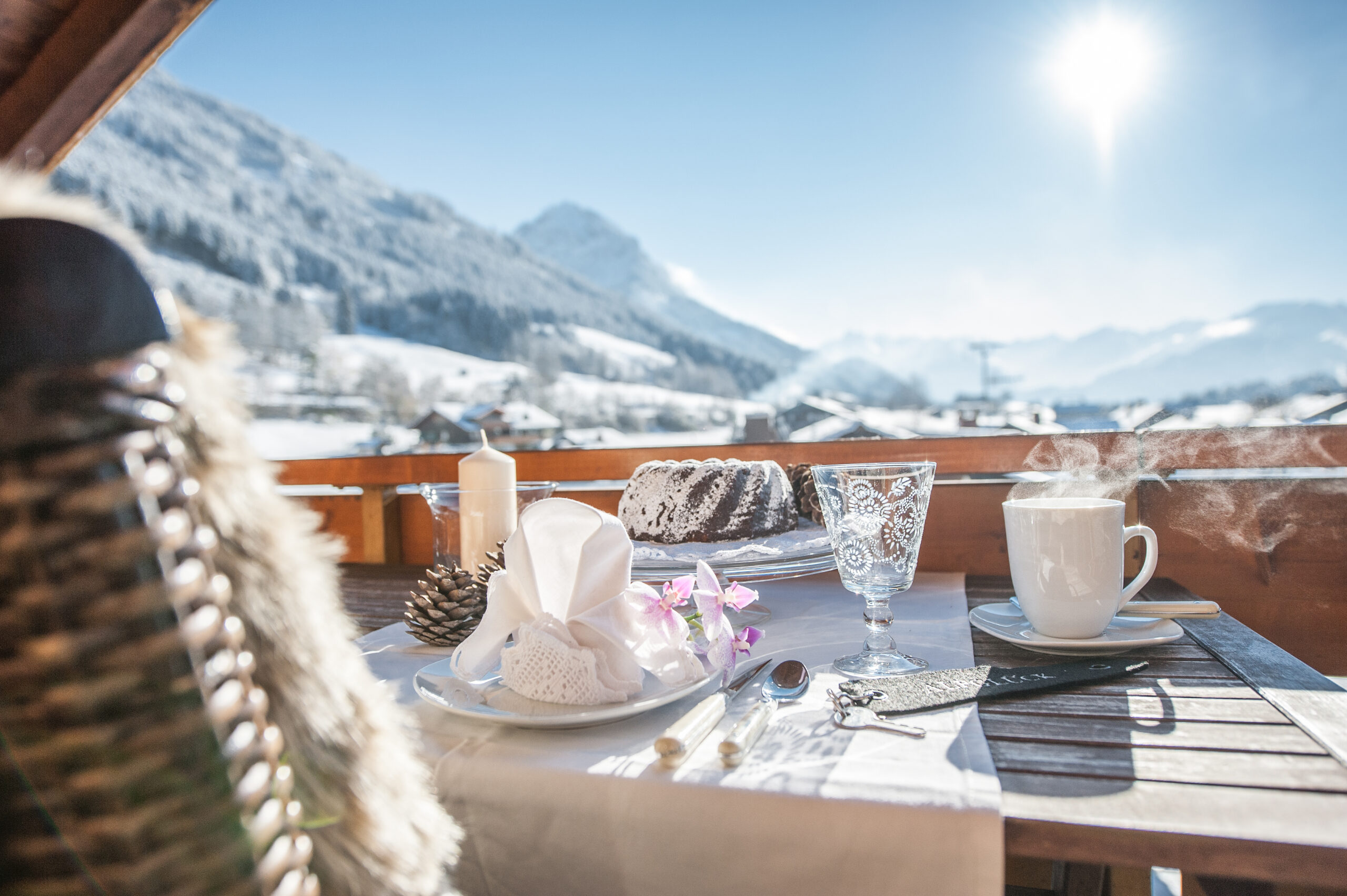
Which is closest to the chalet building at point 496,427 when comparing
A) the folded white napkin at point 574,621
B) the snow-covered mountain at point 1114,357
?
the snow-covered mountain at point 1114,357

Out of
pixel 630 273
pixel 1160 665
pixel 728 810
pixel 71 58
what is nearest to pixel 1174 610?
pixel 1160 665

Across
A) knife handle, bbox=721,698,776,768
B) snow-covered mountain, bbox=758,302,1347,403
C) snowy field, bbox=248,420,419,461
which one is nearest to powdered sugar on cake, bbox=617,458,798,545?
knife handle, bbox=721,698,776,768

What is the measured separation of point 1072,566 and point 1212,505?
91 centimetres

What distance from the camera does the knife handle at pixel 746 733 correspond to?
501mm

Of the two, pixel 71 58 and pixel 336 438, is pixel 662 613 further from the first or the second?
pixel 71 58

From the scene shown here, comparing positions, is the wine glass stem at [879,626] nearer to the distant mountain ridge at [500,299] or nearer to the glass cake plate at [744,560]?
the glass cake plate at [744,560]

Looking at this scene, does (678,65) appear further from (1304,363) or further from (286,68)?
(286,68)

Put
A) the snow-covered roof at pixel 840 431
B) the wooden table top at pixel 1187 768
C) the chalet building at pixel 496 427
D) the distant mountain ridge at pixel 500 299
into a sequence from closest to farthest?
the wooden table top at pixel 1187 768
the snow-covered roof at pixel 840 431
the chalet building at pixel 496 427
the distant mountain ridge at pixel 500 299

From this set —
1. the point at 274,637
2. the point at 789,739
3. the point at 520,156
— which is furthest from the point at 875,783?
the point at 520,156

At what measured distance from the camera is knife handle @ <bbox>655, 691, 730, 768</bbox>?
501mm

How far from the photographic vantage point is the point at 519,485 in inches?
48.4

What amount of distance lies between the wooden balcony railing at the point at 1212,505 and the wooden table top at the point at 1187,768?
760 mm

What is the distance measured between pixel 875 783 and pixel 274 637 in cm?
38

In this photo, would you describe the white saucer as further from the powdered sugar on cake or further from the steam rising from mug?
A: the steam rising from mug
